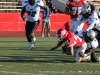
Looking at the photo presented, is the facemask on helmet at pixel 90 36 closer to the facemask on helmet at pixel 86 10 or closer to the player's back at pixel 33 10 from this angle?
the facemask on helmet at pixel 86 10

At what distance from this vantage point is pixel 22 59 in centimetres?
1060

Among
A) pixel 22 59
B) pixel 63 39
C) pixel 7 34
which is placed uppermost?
pixel 63 39

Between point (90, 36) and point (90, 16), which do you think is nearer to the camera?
point (90, 36)

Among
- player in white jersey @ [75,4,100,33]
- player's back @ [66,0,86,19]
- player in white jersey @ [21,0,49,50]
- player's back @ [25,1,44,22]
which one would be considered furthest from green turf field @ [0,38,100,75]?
player's back @ [66,0,86,19]

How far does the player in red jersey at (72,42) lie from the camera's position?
9582 millimetres

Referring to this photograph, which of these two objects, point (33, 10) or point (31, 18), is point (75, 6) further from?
point (31, 18)

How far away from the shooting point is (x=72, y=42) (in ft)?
31.7

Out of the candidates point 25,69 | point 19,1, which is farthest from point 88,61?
point 19,1

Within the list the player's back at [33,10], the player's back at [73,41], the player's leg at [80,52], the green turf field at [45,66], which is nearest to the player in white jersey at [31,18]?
the player's back at [33,10]

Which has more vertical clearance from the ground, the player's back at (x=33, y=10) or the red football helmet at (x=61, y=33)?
the red football helmet at (x=61, y=33)

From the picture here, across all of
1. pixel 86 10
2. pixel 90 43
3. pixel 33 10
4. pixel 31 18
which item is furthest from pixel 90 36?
pixel 33 10

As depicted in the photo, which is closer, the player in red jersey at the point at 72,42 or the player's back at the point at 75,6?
the player in red jersey at the point at 72,42

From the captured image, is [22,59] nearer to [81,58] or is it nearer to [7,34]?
[81,58]

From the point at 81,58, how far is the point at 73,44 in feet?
1.46
